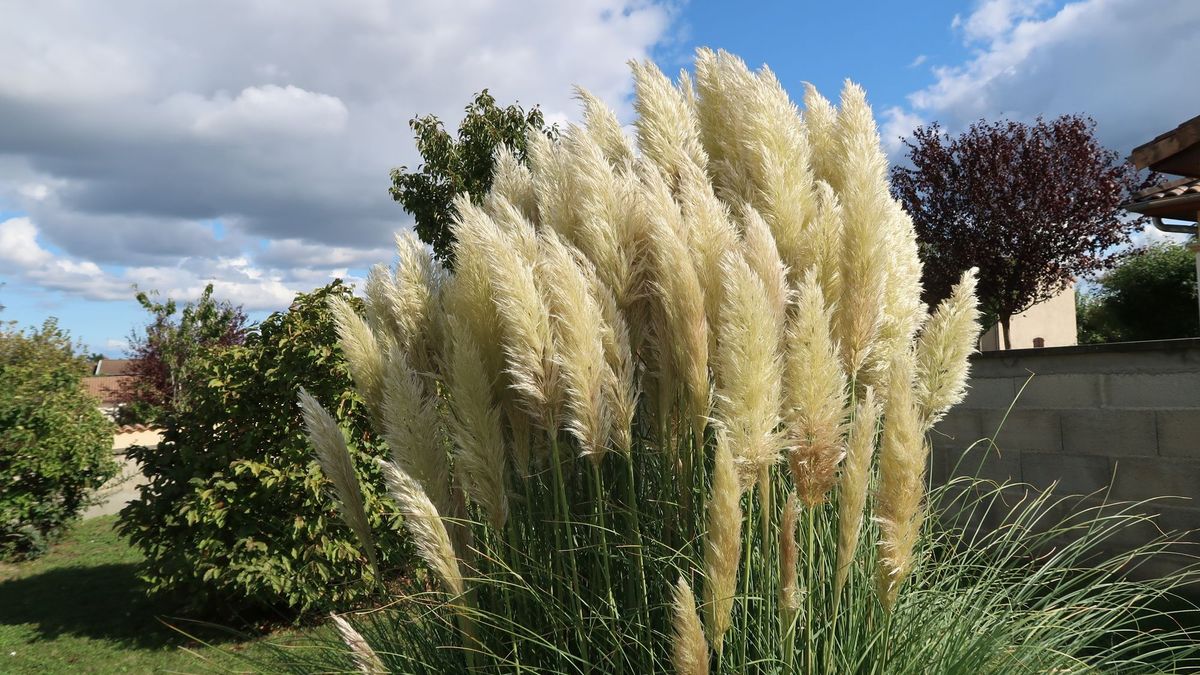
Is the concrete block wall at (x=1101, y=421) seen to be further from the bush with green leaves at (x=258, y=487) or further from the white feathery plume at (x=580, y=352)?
the bush with green leaves at (x=258, y=487)

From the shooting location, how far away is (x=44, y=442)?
879cm

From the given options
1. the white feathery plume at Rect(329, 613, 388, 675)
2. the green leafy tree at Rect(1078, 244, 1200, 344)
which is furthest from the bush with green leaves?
the green leafy tree at Rect(1078, 244, 1200, 344)

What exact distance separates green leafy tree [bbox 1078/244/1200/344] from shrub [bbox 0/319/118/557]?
22.1m

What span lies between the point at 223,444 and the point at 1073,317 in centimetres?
2368

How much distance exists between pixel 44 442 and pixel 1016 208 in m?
16.9

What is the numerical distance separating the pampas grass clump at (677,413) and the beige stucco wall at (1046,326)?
2107cm

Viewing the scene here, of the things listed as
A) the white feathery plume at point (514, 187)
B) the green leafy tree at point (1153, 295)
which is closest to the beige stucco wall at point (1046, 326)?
the green leafy tree at point (1153, 295)

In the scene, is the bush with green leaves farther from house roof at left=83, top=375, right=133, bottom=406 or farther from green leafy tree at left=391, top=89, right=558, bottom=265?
house roof at left=83, top=375, right=133, bottom=406

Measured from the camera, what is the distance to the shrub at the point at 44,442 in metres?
8.68

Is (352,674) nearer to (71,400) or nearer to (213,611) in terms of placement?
(213,611)

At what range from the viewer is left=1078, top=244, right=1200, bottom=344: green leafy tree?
20969mm

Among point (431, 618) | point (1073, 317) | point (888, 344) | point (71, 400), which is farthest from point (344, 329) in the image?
point (1073, 317)

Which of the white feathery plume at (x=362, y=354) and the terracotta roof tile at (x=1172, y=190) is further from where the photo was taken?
the terracotta roof tile at (x=1172, y=190)

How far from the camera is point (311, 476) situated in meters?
5.73
